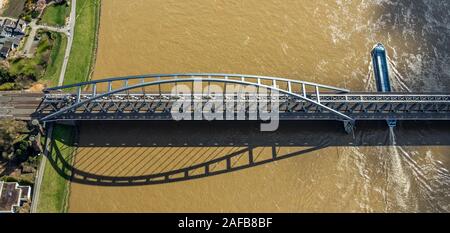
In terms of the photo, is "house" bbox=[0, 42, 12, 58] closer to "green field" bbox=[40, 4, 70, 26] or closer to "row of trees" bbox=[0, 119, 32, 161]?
"green field" bbox=[40, 4, 70, 26]

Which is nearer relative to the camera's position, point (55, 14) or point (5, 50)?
point (5, 50)

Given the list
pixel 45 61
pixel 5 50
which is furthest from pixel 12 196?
pixel 5 50

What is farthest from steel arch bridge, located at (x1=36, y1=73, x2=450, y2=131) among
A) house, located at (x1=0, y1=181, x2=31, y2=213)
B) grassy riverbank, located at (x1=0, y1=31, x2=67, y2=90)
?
house, located at (x1=0, y1=181, x2=31, y2=213)

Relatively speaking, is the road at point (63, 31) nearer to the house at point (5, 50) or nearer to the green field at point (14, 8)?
the green field at point (14, 8)

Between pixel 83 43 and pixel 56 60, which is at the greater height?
pixel 83 43

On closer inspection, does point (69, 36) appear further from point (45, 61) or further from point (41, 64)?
point (41, 64)

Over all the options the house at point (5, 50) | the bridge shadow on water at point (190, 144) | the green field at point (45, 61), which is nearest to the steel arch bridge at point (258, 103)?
the bridge shadow on water at point (190, 144)
